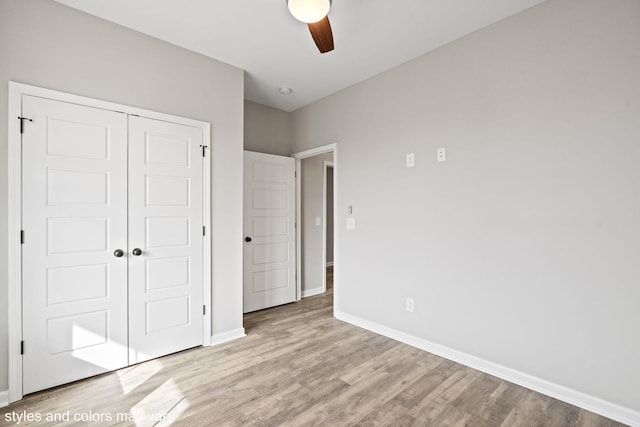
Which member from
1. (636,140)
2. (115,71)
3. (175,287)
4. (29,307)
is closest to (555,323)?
(636,140)

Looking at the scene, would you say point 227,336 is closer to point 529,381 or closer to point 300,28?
point 529,381

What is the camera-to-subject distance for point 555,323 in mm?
2064

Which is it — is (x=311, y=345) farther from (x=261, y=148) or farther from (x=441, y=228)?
(x=261, y=148)

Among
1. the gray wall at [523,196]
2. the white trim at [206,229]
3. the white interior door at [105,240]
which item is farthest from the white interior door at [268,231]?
the gray wall at [523,196]

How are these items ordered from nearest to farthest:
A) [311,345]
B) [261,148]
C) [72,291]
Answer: [72,291] → [311,345] → [261,148]

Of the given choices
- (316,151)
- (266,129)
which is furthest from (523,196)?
(266,129)

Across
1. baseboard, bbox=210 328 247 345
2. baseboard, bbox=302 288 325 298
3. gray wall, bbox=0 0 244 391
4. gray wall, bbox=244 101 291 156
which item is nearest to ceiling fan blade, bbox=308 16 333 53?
gray wall, bbox=0 0 244 391

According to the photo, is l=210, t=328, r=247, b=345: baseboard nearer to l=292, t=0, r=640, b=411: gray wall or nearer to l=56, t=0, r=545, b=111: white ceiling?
l=292, t=0, r=640, b=411: gray wall

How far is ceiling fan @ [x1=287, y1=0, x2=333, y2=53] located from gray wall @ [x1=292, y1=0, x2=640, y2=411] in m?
1.41

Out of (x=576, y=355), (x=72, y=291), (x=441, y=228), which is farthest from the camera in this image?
(x=441, y=228)

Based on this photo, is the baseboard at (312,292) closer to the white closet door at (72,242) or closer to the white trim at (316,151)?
the white trim at (316,151)

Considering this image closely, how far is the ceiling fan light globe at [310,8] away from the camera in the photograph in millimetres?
1616

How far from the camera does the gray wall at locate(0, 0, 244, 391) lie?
1.99 metres

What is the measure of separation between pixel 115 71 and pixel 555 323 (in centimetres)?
383
